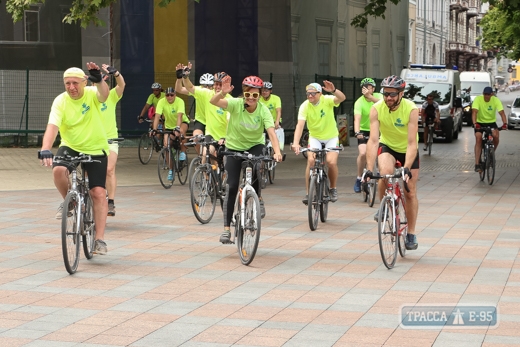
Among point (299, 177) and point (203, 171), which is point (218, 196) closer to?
point (203, 171)

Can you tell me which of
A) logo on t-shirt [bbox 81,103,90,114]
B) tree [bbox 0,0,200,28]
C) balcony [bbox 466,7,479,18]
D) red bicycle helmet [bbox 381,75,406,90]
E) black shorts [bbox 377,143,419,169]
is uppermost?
balcony [bbox 466,7,479,18]

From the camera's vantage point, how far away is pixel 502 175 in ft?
65.2

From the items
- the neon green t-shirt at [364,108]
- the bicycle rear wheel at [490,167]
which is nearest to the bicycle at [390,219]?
the neon green t-shirt at [364,108]

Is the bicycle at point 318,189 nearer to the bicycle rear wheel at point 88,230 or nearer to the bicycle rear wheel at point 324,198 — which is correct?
the bicycle rear wheel at point 324,198

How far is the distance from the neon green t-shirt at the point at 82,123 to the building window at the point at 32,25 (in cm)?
1875

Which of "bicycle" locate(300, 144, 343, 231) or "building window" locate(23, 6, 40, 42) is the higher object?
"building window" locate(23, 6, 40, 42)

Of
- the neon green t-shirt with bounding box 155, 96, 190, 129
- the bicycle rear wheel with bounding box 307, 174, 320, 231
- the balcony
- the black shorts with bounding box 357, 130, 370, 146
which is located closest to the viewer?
the bicycle rear wheel with bounding box 307, 174, 320, 231

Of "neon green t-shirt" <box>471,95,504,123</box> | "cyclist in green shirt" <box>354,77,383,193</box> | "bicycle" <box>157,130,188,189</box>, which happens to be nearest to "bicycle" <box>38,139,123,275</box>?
"cyclist in green shirt" <box>354,77,383,193</box>

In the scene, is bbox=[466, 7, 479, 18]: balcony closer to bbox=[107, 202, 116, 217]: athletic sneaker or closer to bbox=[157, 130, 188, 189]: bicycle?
bbox=[157, 130, 188, 189]: bicycle

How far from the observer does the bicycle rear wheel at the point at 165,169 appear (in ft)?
54.3

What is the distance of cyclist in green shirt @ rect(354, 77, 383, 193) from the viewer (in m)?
15.0

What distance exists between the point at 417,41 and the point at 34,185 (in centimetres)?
5710

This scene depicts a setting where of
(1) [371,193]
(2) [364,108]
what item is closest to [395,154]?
(1) [371,193]

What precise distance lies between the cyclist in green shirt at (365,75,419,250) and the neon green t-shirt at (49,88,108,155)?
252 cm
